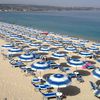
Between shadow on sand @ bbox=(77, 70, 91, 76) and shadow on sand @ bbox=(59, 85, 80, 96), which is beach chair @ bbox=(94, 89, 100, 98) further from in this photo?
shadow on sand @ bbox=(77, 70, 91, 76)

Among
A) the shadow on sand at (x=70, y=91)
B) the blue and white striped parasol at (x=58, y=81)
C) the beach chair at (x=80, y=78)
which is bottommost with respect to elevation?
the shadow on sand at (x=70, y=91)

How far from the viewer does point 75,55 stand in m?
37.3

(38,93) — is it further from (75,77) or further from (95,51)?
(95,51)

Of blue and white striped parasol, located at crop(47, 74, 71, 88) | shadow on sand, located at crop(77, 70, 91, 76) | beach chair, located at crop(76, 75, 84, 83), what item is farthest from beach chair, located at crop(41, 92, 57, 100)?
shadow on sand, located at crop(77, 70, 91, 76)

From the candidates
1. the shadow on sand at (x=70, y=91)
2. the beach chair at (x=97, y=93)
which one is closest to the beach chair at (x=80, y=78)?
the shadow on sand at (x=70, y=91)

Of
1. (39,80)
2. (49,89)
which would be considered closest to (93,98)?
(49,89)

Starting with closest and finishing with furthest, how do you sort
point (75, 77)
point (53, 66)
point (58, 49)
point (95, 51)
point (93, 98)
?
point (93, 98), point (75, 77), point (53, 66), point (95, 51), point (58, 49)

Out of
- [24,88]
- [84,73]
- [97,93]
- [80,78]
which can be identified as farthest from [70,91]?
[84,73]

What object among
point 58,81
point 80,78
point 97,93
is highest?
point 58,81

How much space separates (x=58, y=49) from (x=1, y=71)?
1553 cm

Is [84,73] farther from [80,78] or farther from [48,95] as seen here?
[48,95]

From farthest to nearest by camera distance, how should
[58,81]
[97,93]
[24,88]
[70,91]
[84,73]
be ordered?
[84,73] < [24,88] < [70,91] < [97,93] < [58,81]

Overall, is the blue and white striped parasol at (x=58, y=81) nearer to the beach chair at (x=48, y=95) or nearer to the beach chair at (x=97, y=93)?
the beach chair at (x=48, y=95)

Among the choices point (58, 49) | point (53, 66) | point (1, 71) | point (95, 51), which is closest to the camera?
point (1, 71)
